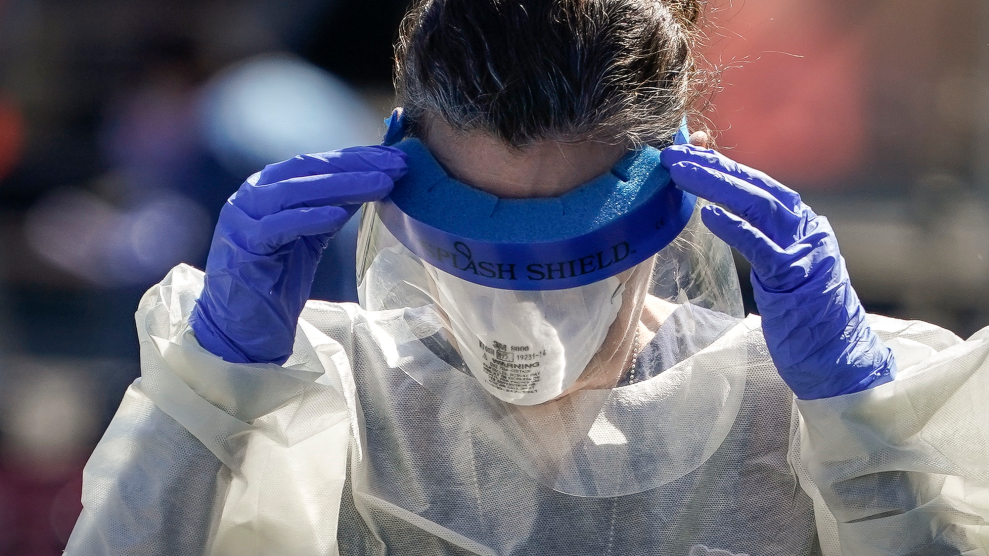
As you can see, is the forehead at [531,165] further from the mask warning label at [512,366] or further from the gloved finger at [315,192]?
the mask warning label at [512,366]

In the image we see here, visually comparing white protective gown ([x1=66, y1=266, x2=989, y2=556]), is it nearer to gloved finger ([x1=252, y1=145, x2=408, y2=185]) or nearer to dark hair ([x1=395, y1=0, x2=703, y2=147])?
gloved finger ([x1=252, y1=145, x2=408, y2=185])

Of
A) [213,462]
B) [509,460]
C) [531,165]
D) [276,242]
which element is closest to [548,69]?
[531,165]

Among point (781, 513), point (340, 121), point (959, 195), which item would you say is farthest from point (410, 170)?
point (959, 195)

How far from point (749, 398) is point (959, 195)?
311 cm

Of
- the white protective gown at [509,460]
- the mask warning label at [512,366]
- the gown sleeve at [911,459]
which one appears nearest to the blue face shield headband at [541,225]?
the mask warning label at [512,366]

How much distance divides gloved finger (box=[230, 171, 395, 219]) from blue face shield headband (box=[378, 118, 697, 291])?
0.05 m

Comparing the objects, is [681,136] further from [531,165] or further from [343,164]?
[343,164]

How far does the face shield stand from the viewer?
1209mm

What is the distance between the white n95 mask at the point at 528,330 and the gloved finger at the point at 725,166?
206 millimetres

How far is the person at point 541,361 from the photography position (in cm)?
123

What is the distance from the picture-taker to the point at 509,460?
1.39 metres

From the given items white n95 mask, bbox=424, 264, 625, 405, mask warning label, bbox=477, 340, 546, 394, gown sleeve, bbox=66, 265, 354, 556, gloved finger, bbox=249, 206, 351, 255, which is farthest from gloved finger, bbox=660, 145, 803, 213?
gown sleeve, bbox=66, 265, 354, 556

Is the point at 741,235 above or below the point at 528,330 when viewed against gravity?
above

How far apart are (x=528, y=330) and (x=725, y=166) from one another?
1.22 ft
